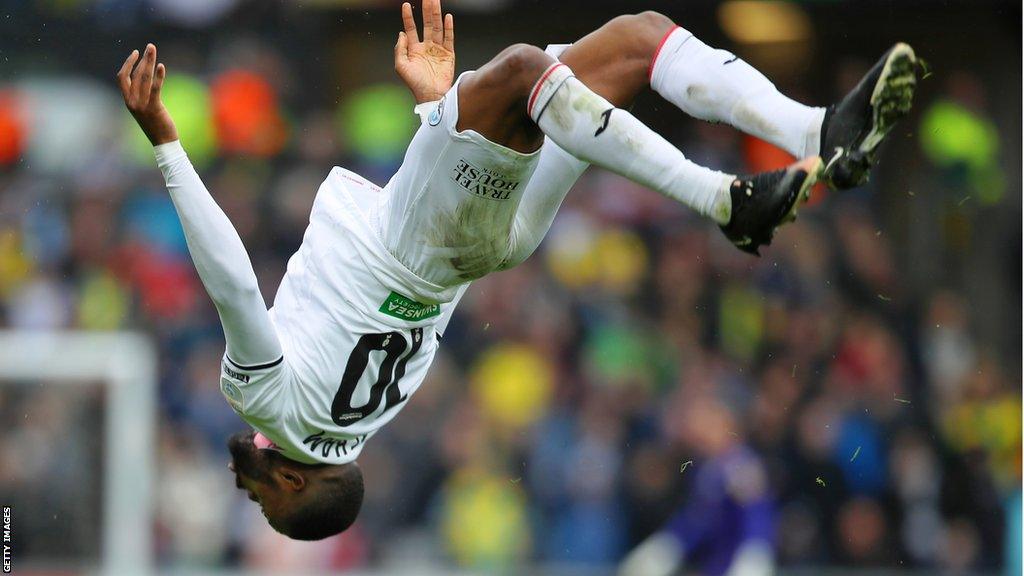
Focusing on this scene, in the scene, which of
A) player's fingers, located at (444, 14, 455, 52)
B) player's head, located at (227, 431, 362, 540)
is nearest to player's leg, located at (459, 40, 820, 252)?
player's fingers, located at (444, 14, 455, 52)

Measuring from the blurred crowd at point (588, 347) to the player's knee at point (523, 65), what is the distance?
5.23 m

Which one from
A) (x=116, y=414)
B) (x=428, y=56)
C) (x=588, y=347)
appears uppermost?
(x=428, y=56)

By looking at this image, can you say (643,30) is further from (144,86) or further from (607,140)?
(144,86)

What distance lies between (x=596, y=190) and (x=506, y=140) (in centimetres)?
640

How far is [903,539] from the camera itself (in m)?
10.0

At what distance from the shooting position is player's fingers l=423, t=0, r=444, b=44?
17.9 feet

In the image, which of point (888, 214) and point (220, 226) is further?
point (888, 214)

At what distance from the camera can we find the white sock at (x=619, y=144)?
4203 millimetres

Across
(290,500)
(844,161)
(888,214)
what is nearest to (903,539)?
(888,214)

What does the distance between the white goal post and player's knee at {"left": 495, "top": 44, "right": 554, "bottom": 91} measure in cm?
512

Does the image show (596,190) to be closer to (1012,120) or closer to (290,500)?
(1012,120)

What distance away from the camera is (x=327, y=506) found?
546 centimetres

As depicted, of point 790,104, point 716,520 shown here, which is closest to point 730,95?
point 790,104

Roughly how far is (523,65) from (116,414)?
206 inches
